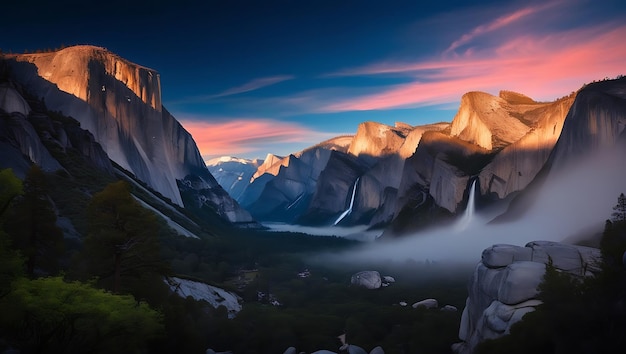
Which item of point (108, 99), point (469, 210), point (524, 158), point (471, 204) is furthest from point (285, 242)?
point (524, 158)

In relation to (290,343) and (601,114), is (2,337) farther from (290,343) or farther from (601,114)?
(601,114)

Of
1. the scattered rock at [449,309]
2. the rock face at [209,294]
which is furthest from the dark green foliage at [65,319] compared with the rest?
the scattered rock at [449,309]

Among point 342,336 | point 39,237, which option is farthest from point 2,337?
point 342,336

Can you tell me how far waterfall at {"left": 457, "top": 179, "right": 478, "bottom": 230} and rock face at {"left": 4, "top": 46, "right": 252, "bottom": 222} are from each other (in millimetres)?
99956

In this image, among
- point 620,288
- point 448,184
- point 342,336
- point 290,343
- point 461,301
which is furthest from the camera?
point 448,184

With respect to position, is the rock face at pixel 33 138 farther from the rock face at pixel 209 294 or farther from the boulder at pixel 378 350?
the boulder at pixel 378 350

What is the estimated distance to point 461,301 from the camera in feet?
251

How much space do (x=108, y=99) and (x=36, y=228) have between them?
11709 centimetres

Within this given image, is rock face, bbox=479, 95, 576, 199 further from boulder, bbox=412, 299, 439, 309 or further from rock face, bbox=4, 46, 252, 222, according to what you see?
rock face, bbox=4, 46, 252, 222

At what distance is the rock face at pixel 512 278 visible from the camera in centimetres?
3562

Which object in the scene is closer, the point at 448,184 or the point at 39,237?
the point at 39,237

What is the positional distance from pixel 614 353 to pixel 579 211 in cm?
5489

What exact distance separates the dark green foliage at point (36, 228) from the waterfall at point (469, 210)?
109m

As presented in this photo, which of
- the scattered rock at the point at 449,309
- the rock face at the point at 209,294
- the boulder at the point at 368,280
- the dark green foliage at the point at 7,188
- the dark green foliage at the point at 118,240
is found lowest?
the boulder at the point at 368,280
